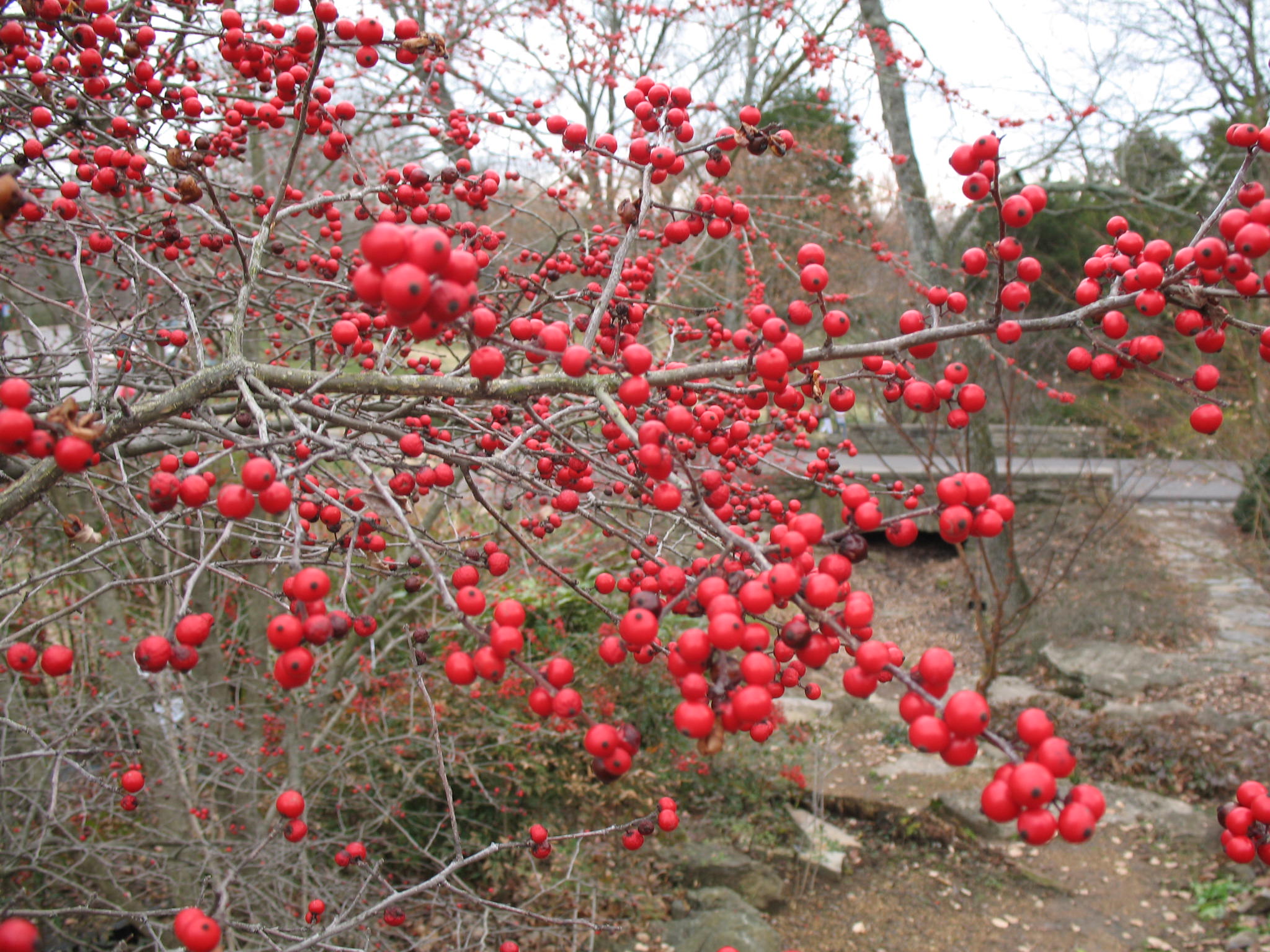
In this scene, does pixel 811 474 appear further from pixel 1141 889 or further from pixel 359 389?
pixel 1141 889

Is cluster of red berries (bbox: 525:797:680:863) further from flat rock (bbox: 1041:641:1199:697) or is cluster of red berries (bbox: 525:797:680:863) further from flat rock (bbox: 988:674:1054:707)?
flat rock (bbox: 1041:641:1199:697)

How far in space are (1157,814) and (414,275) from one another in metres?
7.48

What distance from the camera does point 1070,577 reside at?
33.9 ft

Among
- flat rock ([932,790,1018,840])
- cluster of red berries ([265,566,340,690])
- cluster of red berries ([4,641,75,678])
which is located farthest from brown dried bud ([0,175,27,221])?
flat rock ([932,790,1018,840])

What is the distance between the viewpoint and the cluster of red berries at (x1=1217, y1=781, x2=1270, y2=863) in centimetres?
148

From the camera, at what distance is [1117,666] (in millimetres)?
8414

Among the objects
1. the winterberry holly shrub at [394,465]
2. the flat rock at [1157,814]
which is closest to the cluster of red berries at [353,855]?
the winterberry holly shrub at [394,465]

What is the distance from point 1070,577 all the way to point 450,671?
1109cm

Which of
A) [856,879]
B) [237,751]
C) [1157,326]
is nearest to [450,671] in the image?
[237,751]

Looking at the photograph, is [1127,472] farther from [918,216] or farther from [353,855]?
[353,855]

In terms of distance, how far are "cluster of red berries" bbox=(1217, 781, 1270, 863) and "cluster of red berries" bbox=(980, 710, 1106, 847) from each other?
71 centimetres

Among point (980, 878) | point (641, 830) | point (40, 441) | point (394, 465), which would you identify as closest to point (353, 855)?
point (641, 830)

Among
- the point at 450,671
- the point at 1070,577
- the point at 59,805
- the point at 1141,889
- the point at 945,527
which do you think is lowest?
the point at 1141,889

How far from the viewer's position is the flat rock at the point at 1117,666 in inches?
318
